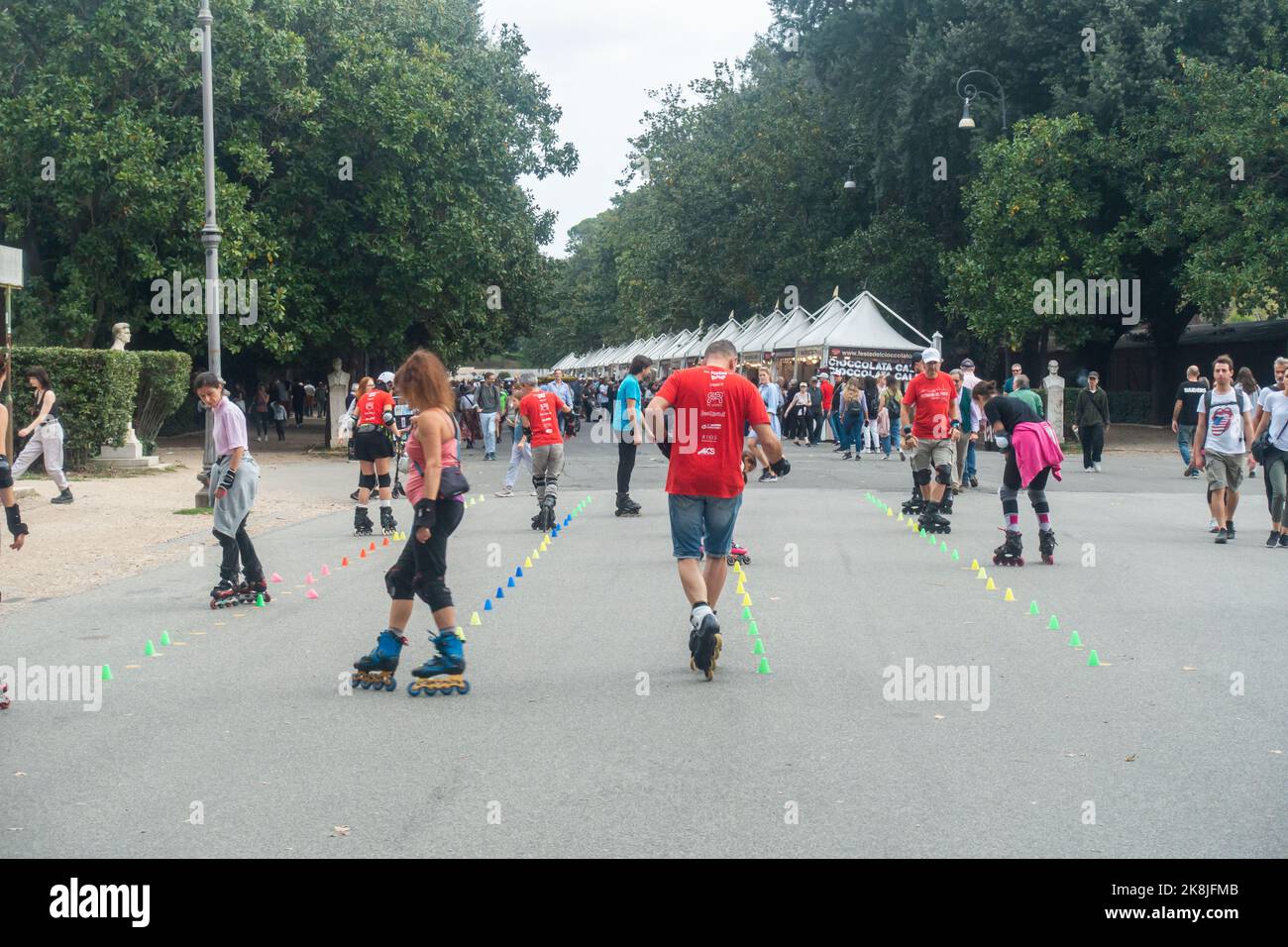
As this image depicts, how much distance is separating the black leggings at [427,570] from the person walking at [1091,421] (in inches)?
775

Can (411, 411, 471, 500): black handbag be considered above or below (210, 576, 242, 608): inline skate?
above

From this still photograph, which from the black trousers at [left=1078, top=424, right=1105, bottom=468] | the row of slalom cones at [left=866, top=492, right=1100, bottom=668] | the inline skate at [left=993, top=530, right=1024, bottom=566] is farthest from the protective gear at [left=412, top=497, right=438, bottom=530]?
the black trousers at [left=1078, top=424, right=1105, bottom=468]

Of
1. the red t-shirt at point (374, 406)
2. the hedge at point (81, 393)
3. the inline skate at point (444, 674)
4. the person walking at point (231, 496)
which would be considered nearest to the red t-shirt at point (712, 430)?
the inline skate at point (444, 674)

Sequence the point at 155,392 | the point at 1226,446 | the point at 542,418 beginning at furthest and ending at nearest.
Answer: the point at 155,392 < the point at 542,418 < the point at 1226,446

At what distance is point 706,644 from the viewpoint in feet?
24.7

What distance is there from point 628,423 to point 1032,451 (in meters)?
5.12

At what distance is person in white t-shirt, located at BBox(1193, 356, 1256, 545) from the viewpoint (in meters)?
14.4

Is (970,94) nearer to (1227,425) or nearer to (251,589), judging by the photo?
(1227,425)

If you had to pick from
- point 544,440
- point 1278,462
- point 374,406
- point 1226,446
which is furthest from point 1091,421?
point 374,406

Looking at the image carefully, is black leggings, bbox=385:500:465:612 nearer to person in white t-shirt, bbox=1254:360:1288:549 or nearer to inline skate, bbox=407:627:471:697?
inline skate, bbox=407:627:471:697

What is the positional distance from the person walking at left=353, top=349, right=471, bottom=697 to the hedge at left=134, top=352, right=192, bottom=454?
19.4m

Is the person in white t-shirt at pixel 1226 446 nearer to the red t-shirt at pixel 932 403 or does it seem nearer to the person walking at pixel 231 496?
the red t-shirt at pixel 932 403

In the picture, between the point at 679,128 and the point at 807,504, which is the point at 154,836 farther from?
the point at 679,128

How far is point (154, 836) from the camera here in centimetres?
492
